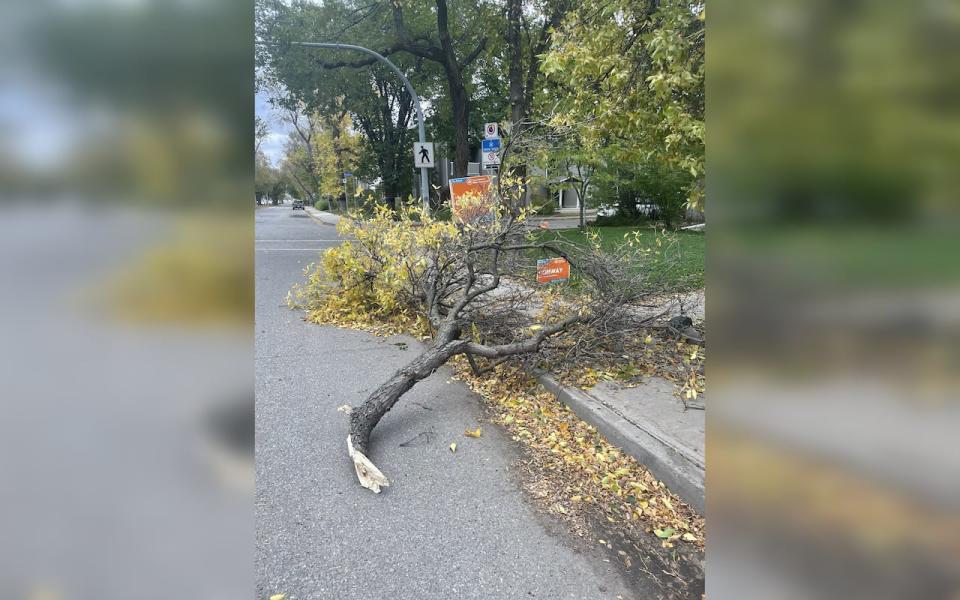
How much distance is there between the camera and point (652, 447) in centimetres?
353

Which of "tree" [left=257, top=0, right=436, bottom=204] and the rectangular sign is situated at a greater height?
"tree" [left=257, top=0, right=436, bottom=204]

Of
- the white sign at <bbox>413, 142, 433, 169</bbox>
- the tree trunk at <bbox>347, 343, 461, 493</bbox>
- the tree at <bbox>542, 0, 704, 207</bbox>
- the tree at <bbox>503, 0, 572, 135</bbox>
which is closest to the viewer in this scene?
the tree trunk at <bbox>347, 343, 461, 493</bbox>

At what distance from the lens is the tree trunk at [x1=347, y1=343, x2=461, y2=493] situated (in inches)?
135

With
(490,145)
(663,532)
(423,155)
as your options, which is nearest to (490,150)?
(490,145)

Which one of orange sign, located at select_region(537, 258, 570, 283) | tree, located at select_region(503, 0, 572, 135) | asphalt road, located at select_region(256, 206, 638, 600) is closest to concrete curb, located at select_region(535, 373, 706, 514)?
asphalt road, located at select_region(256, 206, 638, 600)

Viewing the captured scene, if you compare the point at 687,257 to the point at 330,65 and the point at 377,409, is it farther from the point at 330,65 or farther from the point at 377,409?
the point at 330,65

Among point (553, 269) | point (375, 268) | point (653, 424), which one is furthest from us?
point (375, 268)

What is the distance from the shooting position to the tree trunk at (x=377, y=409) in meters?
3.42

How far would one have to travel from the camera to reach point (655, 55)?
3676 mm
